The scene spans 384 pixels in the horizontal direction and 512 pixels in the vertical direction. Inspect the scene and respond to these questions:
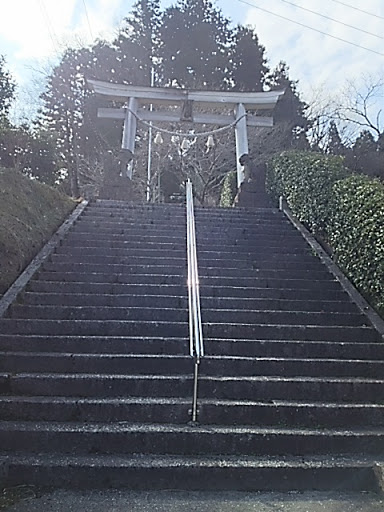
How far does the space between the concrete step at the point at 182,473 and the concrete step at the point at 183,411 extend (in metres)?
0.34

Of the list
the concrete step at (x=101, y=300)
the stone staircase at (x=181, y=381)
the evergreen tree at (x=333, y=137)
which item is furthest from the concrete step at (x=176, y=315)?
the evergreen tree at (x=333, y=137)

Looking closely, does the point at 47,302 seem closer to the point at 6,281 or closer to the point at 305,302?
the point at 6,281

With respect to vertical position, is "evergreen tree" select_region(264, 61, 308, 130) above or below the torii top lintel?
above

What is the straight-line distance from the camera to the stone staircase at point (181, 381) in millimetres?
2859

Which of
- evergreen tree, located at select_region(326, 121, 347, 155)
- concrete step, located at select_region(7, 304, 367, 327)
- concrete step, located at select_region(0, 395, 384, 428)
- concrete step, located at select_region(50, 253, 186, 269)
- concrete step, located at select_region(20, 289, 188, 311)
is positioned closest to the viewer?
concrete step, located at select_region(0, 395, 384, 428)

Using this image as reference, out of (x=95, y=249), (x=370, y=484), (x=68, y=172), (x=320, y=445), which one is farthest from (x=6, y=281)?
(x=68, y=172)

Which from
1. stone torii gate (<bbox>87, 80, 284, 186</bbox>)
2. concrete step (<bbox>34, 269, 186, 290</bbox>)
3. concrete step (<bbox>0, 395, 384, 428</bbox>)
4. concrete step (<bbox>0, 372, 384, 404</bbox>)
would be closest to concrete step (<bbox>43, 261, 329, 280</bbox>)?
concrete step (<bbox>34, 269, 186, 290</bbox>)

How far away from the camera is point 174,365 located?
147 inches

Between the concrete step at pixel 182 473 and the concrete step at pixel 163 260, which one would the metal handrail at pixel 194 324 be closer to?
the concrete step at pixel 182 473

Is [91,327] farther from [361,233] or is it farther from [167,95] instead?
[167,95]

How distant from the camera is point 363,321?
4.63 meters

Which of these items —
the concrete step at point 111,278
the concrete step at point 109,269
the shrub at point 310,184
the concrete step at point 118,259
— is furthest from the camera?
the shrub at point 310,184

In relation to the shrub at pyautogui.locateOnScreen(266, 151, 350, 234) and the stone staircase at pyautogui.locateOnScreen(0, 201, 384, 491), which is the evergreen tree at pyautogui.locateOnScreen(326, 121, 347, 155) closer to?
the shrub at pyautogui.locateOnScreen(266, 151, 350, 234)

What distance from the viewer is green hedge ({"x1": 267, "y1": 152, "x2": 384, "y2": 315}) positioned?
4883mm
